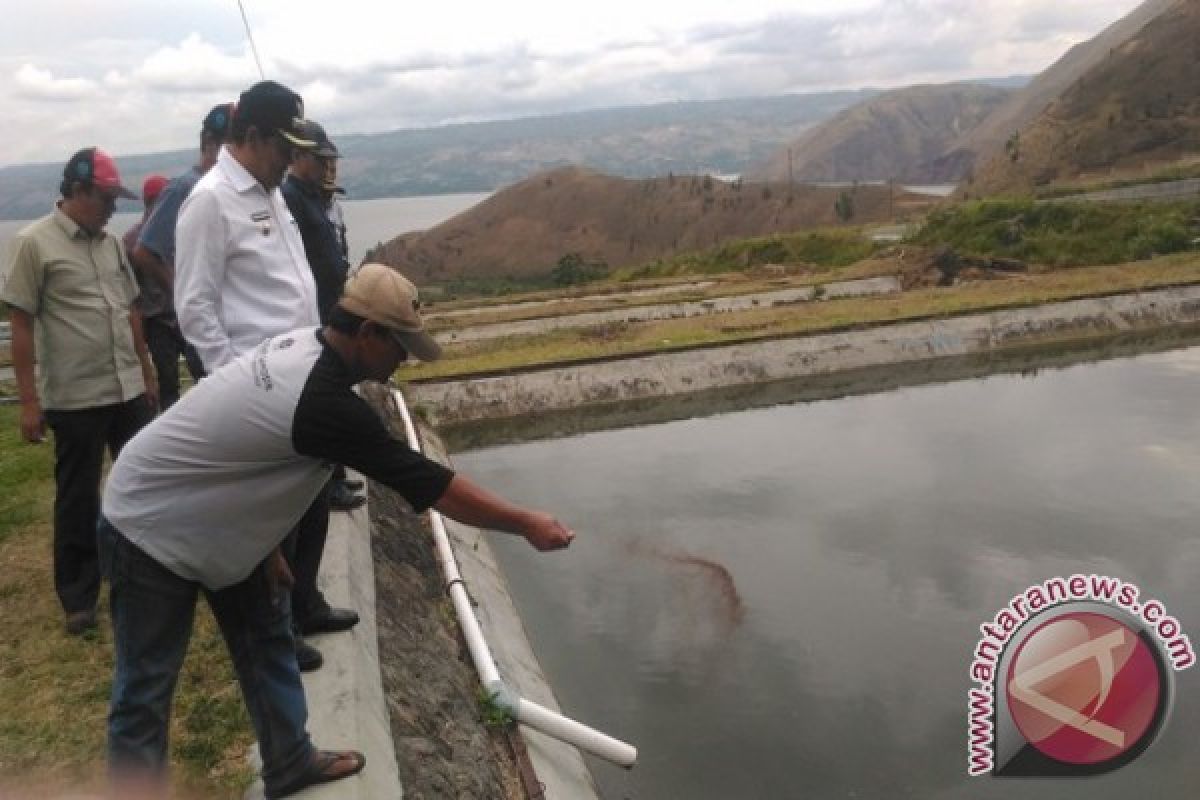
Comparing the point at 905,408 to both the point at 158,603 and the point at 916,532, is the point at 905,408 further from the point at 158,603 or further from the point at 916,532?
the point at 158,603

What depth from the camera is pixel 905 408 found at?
16.3 meters

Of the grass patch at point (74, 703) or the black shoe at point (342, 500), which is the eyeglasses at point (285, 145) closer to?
the grass patch at point (74, 703)

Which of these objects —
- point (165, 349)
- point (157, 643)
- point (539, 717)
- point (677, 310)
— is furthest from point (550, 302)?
point (157, 643)

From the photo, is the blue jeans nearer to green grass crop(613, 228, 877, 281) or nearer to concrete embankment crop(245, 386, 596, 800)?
concrete embankment crop(245, 386, 596, 800)

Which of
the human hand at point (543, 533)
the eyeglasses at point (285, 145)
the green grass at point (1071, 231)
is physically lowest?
the green grass at point (1071, 231)

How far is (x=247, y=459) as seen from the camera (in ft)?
9.68

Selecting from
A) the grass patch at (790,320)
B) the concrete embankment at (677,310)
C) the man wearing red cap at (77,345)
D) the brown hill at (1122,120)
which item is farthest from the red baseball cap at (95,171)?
the brown hill at (1122,120)

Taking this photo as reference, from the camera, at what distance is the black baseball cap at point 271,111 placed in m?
3.86

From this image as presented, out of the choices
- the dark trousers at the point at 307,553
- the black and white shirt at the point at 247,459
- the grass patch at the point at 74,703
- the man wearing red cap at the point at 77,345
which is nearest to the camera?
the black and white shirt at the point at 247,459

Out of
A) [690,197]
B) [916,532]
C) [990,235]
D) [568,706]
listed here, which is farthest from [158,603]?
[690,197]

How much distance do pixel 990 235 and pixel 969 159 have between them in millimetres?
146959

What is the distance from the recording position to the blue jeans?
10.2 ft

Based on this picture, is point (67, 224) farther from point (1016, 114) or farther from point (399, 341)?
point (1016, 114)

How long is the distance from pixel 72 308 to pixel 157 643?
2793 millimetres
